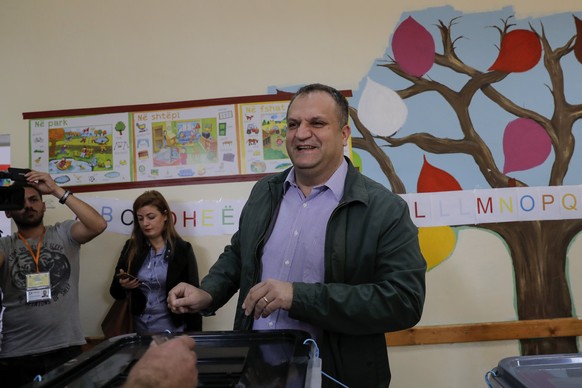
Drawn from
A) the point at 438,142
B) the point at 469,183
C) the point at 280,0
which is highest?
the point at 280,0

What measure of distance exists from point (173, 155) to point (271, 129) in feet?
1.95

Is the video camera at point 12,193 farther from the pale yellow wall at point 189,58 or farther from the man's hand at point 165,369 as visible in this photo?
→ the man's hand at point 165,369

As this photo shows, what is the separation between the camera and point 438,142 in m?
2.56

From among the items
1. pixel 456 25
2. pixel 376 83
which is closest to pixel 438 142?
pixel 376 83

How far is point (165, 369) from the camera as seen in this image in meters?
0.61

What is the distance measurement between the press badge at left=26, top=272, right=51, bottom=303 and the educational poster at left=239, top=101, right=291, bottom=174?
3.76ft

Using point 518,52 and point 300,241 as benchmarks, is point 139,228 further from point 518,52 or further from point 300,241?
point 518,52

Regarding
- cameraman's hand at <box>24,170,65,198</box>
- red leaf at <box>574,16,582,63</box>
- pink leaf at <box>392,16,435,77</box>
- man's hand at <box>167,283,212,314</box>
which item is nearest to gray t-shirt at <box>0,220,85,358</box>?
cameraman's hand at <box>24,170,65,198</box>

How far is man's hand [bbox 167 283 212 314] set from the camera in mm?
1170

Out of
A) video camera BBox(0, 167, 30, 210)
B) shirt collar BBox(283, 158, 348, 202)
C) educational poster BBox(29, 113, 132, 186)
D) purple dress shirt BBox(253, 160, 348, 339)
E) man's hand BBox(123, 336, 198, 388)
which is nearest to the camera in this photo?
man's hand BBox(123, 336, 198, 388)

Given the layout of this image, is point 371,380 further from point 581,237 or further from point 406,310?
point 581,237

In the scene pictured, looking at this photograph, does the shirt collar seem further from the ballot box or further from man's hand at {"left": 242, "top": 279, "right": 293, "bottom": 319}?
the ballot box

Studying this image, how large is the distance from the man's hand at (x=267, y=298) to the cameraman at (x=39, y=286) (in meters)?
1.53

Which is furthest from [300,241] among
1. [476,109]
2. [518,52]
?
[518,52]
